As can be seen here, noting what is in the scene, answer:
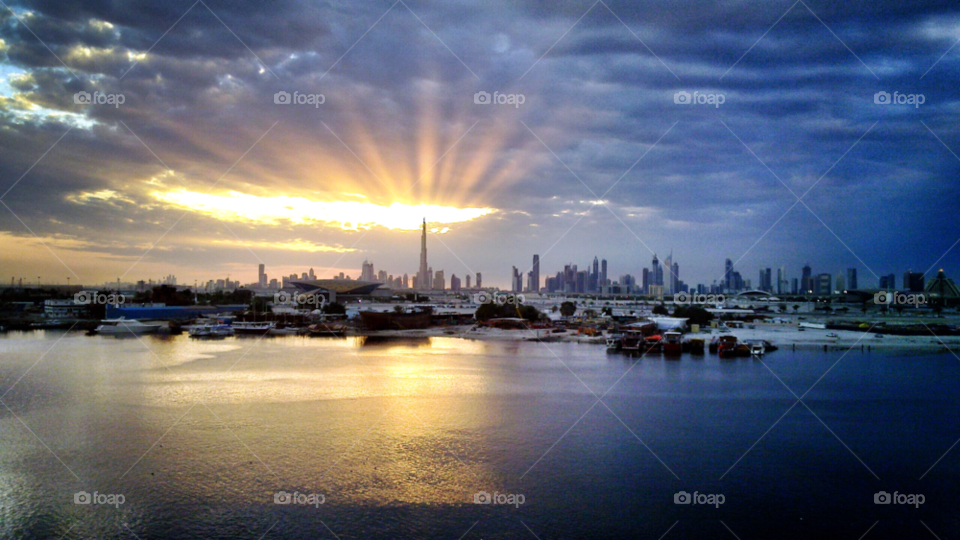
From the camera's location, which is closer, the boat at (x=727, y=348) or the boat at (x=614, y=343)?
the boat at (x=727, y=348)

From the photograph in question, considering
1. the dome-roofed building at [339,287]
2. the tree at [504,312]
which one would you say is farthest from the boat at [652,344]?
the dome-roofed building at [339,287]

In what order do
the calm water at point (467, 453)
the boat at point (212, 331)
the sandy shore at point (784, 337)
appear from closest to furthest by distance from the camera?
the calm water at point (467, 453), the sandy shore at point (784, 337), the boat at point (212, 331)

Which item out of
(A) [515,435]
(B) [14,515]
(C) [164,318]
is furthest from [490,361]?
(C) [164,318]

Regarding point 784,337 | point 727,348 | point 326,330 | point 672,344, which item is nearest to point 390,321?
point 326,330

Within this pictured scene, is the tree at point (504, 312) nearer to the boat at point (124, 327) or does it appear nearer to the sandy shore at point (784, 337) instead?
the sandy shore at point (784, 337)

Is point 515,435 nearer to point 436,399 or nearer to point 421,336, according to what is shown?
point 436,399

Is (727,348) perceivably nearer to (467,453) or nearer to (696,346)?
(696,346)
